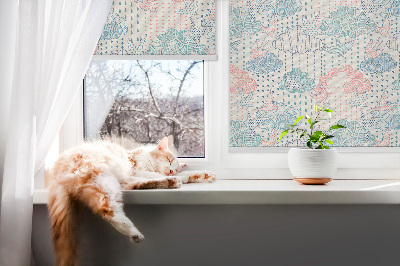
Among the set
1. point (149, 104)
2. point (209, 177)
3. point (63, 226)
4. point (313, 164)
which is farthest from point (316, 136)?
point (63, 226)

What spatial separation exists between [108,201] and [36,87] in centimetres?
48

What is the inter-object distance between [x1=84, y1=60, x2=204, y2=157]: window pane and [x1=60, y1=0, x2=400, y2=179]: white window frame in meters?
0.05

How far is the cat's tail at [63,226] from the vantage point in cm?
117

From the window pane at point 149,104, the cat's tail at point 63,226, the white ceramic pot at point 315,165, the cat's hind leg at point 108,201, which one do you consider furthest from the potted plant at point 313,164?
the cat's tail at point 63,226

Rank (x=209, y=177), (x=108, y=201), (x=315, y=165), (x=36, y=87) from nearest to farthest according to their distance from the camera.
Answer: (x=108, y=201) → (x=36, y=87) → (x=315, y=165) → (x=209, y=177)

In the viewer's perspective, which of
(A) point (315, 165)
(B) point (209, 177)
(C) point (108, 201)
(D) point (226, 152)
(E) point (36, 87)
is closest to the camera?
(C) point (108, 201)

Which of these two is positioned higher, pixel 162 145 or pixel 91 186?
pixel 162 145

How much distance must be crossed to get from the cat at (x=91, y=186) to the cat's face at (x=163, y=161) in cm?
4

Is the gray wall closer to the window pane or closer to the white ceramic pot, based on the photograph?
the white ceramic pot

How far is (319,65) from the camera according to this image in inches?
63.7

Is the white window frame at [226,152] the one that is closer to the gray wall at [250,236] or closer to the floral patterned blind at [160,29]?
the floral patterned blind at [160,29]

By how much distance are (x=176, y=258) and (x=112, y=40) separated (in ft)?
3.10

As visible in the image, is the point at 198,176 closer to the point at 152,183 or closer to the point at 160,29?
the point at 152,183

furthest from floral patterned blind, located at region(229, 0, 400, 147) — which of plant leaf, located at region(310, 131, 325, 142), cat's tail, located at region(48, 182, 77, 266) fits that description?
cat's tail, located at region(48, 182, 77, 266)
